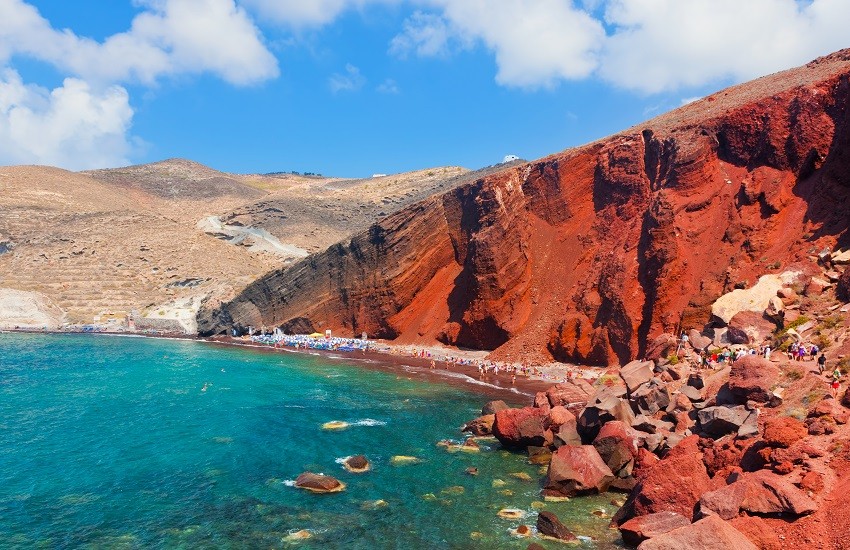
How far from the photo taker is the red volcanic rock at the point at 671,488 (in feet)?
57.3

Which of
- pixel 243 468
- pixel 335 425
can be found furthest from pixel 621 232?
pixel 243 468

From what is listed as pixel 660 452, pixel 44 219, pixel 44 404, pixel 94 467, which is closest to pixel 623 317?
pixel 660 452

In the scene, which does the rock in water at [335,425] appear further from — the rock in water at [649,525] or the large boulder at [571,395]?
the rock in water at [649,525]

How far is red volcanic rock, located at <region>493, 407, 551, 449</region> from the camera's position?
26.7m

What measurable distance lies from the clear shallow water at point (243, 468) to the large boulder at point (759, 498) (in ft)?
11.5

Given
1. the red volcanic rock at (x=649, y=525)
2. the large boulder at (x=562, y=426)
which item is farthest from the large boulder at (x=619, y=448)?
the red volcanic rock at (x=649, y=525)

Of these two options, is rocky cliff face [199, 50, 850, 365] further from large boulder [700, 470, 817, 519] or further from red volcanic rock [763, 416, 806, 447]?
large boulder [700, 470, 817, 519]

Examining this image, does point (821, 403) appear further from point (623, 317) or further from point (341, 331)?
point (341, 331)

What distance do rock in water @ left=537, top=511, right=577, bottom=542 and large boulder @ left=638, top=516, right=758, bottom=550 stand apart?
382cm

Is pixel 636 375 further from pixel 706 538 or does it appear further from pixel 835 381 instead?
pixel 706 538

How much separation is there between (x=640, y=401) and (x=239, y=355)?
48.6 metres

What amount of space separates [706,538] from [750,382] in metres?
10.4

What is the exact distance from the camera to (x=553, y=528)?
1767 centimetres

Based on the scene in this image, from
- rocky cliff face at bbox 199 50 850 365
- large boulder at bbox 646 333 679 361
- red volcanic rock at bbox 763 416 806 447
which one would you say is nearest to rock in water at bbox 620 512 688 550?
red volcanic rock at bbox 763 416 806 447
